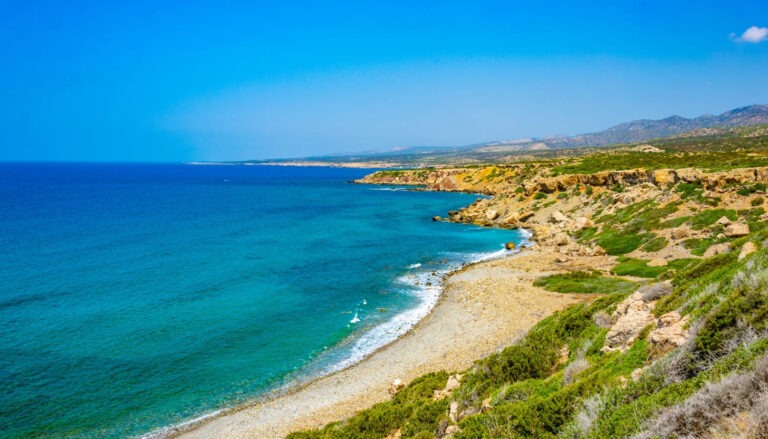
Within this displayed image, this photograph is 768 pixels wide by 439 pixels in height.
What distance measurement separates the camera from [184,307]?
105ft

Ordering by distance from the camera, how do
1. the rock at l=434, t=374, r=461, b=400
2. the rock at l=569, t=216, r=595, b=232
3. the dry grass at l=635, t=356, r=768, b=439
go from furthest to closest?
the rock at l=569, t=216, r=595, b=232
the rock at l=434, t=374, r=461, b=400
the dry grass at l=635, t=356, r=768, b=439

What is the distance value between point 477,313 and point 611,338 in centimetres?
1791

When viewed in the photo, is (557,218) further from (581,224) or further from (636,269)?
(636,269)

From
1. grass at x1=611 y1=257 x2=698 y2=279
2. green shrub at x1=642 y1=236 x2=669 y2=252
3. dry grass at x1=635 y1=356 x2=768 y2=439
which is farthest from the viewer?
green shrub at x1=642 y1=236 x2=669 y2=252

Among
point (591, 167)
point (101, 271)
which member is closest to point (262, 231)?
point (101, 271)

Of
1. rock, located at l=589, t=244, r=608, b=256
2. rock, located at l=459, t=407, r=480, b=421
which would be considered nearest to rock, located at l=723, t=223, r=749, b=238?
rock, located at l=589, t=244, r=608, b=256

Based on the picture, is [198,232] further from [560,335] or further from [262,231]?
[560,335]

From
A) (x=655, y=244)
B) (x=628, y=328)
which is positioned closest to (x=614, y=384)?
(x=628, y=328)

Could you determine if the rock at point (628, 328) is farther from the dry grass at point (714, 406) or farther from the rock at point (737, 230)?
A: the rock at point (737, 230)

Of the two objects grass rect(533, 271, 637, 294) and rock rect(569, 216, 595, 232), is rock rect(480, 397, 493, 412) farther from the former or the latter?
rock rect(569, 216, 595, 232)

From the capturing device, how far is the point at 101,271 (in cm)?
4069

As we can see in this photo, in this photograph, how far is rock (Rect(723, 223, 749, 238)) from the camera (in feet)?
110

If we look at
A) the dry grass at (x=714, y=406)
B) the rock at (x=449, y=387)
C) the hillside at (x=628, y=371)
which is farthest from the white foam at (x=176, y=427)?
the dry grass at (x=714, y=406)

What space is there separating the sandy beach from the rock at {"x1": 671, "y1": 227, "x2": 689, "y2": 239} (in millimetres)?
6441
